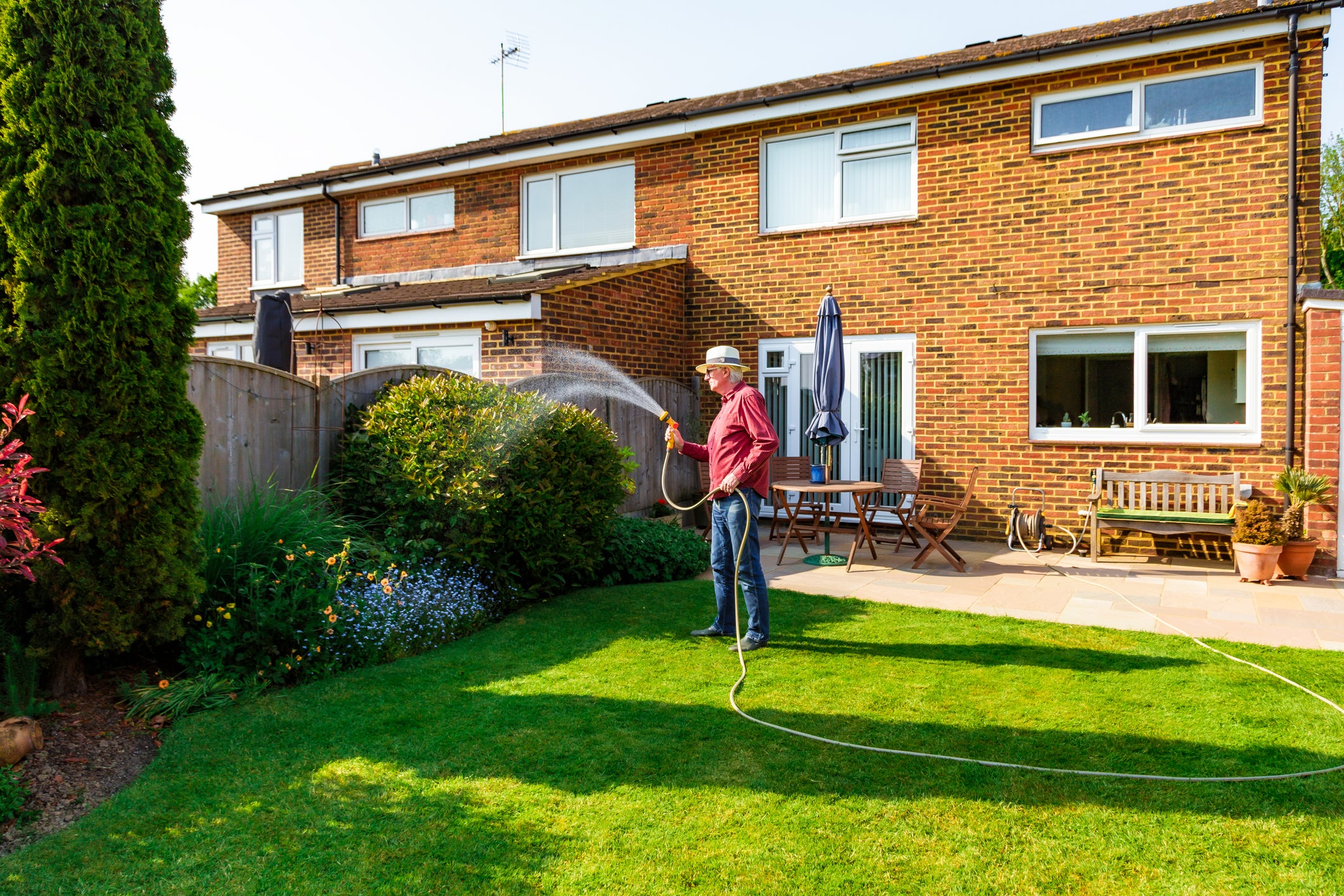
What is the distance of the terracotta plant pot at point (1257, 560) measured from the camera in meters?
8.36

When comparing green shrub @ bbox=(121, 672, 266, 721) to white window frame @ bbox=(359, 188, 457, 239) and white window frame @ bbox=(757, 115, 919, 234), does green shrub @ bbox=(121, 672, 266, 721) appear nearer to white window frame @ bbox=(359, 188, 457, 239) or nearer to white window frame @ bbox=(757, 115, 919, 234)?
white window frame @ bbox=(757, 115, 919, 234)

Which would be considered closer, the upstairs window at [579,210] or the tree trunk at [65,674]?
the tree trunk at [65,674]

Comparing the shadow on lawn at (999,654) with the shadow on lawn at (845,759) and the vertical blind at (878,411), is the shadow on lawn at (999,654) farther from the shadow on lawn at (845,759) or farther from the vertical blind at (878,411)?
the vertical blind at (878,411)

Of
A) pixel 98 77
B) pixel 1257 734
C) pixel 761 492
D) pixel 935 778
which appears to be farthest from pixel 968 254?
pixel 98 77

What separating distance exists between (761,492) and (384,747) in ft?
9.91

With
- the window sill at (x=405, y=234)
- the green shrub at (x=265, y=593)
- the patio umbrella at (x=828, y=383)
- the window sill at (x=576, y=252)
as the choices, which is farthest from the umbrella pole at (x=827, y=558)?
the window sill at (x=405, y=234)

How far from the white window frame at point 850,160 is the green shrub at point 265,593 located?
7909 mm

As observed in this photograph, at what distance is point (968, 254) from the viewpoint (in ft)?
36.7

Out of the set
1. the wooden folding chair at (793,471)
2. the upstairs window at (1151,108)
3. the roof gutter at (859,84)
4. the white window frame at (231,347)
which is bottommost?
the wooden folding chair at (793,471)

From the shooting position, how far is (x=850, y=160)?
472 inches

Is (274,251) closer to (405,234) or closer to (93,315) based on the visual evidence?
(405,234)

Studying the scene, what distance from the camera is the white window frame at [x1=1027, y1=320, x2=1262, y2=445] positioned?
9664mm

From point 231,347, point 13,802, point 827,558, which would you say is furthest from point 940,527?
point 231,347

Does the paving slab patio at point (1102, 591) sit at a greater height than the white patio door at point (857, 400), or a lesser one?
lesser
